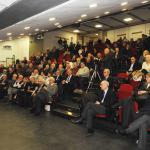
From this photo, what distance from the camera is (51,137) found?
182 inches

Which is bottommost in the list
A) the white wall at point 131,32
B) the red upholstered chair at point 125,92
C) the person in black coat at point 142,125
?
the person in black coat at point 142,125

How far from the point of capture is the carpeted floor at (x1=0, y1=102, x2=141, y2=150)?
4121 mm

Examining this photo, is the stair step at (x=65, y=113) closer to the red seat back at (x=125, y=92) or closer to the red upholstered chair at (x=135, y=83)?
the red seat back at (x=125, y=92)

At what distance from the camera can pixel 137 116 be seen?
4285 millimetres

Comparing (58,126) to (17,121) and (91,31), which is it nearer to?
(17,121)

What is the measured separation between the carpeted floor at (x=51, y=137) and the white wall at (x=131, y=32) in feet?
23.9

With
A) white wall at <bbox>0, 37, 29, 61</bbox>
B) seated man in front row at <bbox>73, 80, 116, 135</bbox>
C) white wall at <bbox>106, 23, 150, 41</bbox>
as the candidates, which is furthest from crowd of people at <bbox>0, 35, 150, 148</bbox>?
white wall at <bbox>0, 37, 29, 61</bbox>

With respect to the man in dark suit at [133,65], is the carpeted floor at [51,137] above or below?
below

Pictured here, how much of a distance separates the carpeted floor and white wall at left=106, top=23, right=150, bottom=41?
7.30 metres

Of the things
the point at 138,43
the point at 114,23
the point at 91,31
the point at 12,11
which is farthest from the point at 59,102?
the point at 91,31

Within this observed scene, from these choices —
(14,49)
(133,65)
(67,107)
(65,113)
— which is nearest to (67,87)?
(67,107)

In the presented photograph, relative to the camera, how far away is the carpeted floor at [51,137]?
4.12 meters

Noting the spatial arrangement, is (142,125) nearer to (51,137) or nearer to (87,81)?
(51,137)

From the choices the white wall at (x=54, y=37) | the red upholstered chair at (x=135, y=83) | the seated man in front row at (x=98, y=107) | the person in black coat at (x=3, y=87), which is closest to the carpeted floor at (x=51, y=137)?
the seated man in front row at (x=98, y=107)
